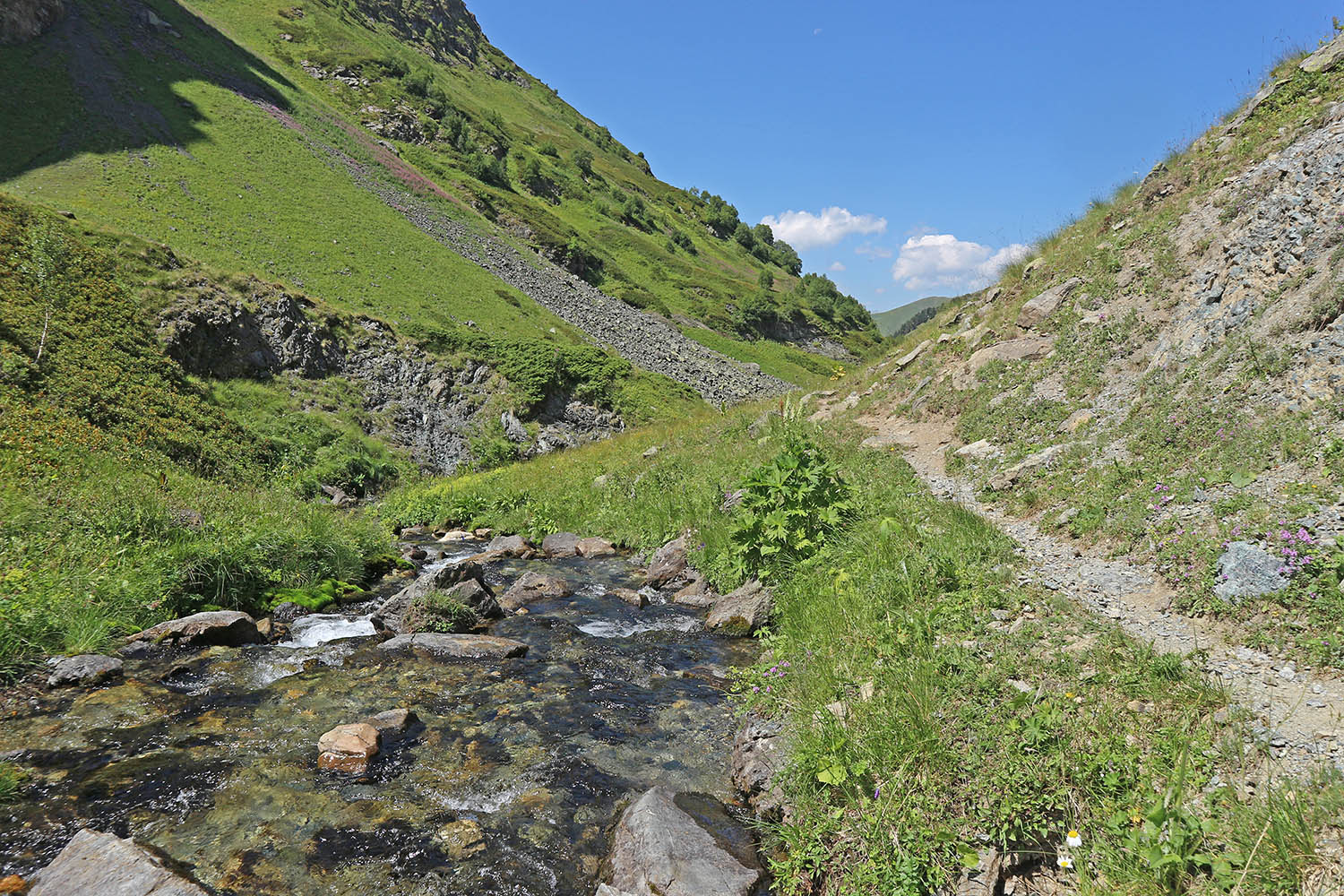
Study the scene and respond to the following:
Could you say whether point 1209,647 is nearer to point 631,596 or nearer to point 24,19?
point 631,596

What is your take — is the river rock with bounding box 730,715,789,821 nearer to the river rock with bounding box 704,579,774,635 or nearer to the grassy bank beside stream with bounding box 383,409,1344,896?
the grassy bank beside stream with bounding box 383,409,1344,896

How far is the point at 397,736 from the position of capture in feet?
22.2

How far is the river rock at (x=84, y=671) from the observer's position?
280 inches

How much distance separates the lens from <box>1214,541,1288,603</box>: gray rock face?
212 inches

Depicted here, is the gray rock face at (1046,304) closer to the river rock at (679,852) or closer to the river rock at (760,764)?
the river rock at (760,764)

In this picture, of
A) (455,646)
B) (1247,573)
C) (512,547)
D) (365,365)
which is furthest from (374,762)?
(365,365)

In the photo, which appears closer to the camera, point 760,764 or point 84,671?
point 760,764

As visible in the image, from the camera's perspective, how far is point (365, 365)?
32562 mm

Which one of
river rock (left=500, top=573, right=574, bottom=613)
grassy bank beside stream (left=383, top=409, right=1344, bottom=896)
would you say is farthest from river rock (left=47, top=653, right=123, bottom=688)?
→ grassy bank beside stream (left=383, top=409, right=1344, bottom=896)

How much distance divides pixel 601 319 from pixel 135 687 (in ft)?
170

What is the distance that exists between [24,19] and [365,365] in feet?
163

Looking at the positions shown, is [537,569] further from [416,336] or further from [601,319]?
[601,319]

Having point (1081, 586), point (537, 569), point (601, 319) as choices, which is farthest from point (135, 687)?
point (601, 319)

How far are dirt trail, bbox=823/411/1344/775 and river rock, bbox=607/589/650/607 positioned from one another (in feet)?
20.8
